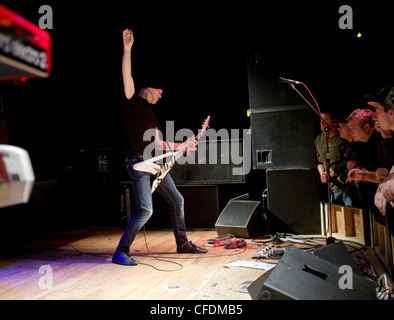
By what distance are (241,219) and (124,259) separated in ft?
5.49

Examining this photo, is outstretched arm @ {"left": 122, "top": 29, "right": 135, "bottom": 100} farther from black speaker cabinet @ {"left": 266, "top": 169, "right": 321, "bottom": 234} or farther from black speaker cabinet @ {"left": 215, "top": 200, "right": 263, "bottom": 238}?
black speaker cabinet @ {"left": 266, "top": 169, "right": 321, "bottom": 234}

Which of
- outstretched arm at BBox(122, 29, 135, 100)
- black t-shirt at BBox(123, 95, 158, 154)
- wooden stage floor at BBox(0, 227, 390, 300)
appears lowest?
wooden stage floor at BBox(0, 227, 390, 300)

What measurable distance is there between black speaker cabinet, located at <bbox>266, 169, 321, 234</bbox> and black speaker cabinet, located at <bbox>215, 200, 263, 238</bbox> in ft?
0.66

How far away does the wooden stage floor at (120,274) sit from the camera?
224 centimetres

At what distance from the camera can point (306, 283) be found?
156 cm

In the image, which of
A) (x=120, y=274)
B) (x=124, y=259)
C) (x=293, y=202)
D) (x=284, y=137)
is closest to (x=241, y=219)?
(x=293, y=202)

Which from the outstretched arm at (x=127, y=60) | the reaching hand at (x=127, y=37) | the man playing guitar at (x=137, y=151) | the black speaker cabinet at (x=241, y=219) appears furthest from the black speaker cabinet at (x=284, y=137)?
the reaching hand at (x=127, y=37)

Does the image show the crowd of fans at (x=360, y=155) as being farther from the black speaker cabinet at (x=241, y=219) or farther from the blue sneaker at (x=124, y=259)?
the blue sneaker at (x=124, y=259)

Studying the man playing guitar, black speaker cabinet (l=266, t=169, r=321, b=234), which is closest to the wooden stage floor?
the man playing guitar

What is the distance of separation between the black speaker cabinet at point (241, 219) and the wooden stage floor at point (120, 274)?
294 mm

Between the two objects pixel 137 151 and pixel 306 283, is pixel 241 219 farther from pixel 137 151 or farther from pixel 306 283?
pixel 306 283

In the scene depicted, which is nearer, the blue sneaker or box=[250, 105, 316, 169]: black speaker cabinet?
the blue sneaker

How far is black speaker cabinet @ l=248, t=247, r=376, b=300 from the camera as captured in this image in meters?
1.45
